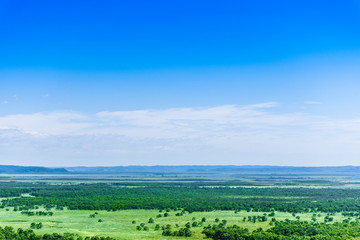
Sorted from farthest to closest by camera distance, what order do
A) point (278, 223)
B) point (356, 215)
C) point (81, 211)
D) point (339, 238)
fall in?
1. point (81, 211)
2. point (356, 215)
3. point (278, 223)
4. point (339, 238)

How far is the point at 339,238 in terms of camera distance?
199 feet

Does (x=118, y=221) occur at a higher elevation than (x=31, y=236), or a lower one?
lower

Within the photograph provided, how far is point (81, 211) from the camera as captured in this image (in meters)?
98.5

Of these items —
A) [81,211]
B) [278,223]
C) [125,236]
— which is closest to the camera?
[125,236]

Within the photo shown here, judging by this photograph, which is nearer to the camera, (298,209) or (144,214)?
(144,214)

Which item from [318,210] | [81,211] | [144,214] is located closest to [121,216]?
[144,214]

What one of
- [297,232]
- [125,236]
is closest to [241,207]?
[297,232]

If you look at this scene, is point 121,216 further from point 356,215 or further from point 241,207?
point 356,215

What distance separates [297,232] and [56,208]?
59.6 m

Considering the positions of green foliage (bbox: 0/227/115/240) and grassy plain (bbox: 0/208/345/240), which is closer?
green foliage (bbox: 0/227/115/240)

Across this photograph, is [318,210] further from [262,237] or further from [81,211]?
[81,211]

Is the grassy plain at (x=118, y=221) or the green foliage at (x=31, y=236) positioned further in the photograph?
the grassy plain at (x=118, y=221)

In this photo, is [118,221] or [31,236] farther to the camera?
[118,221]

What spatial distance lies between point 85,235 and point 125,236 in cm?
624
